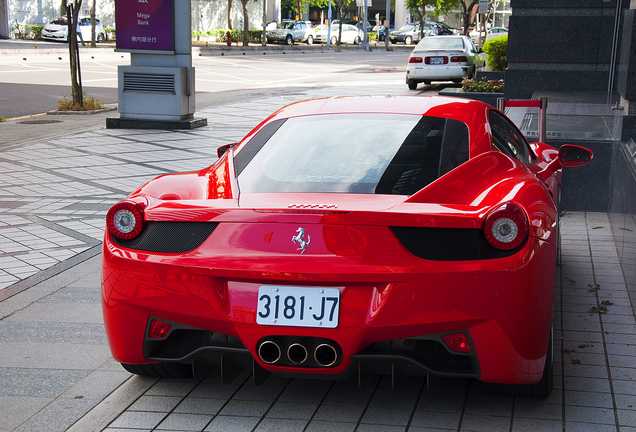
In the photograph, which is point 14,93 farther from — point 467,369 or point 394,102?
point 467,369

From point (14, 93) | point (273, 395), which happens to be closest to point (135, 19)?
point (14, 93)

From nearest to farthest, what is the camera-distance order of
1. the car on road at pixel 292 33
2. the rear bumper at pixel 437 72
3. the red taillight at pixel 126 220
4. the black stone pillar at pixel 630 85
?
the red taillight at pixel 126 220, the black stone pillar at pixel 630 85, the rear bumper at pixel 437 72, the car on road at pixel 292 33

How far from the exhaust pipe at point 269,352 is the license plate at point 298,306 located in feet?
0.30

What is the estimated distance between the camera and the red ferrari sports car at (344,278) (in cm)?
270

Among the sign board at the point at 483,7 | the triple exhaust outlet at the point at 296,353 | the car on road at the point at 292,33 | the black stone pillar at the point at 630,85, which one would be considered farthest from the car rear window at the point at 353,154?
the car on road at the point at 292,33

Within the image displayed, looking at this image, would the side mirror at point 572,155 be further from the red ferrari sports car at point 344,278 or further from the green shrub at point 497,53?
the green shrub at point 497,53

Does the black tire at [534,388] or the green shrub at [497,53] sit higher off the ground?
the green shrub at [497,53]

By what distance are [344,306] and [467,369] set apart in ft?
1.86

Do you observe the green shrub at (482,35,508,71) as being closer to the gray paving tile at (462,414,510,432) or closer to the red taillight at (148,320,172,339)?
the gray paving tile at (462,414,510,432)

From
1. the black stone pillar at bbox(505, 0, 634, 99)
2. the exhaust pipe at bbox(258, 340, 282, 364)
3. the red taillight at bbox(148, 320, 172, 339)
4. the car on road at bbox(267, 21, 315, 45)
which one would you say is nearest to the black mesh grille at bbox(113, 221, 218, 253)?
the red taillight at bbox(148, 320, 172, 339)

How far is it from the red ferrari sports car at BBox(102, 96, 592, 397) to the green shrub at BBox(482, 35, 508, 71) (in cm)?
1850

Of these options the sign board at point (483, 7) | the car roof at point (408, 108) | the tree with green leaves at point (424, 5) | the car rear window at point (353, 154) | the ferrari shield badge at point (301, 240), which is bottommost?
the ferrari shield badge at point (301, 240)

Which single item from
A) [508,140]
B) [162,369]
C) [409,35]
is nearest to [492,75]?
[508,140]

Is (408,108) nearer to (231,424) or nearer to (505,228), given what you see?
(505,228)
